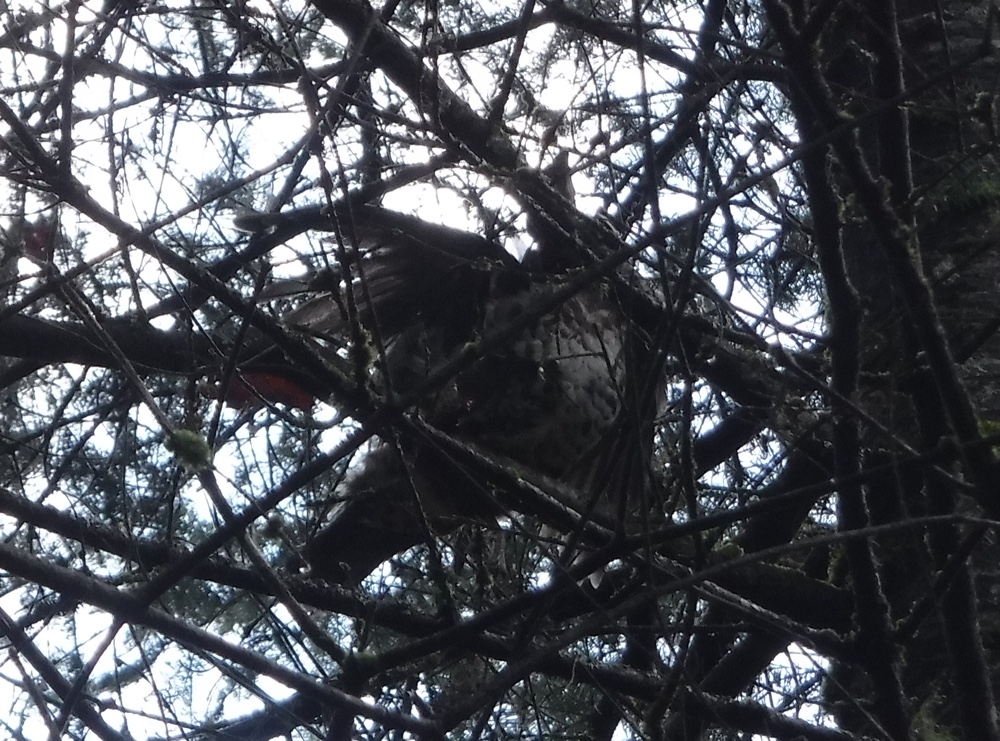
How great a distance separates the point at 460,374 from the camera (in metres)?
2.77

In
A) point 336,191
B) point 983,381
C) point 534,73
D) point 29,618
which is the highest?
point 534,73

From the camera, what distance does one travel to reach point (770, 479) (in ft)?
8.70

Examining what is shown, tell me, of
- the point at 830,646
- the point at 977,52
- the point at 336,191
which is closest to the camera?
the point at 977,52

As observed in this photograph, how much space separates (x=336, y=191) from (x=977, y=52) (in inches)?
42.5

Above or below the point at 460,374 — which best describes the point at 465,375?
above

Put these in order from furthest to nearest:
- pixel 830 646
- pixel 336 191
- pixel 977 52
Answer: pixel 336 191
pixel 830 646
pixel 977 52

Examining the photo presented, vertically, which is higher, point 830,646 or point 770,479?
point 770,479

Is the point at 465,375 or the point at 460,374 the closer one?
the point at 460,374

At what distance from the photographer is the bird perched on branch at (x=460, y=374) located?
2.63m

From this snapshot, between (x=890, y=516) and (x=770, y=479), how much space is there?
16.4 inches

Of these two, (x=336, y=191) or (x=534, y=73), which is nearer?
(x=336, y=191)

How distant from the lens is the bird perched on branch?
2.63 metres

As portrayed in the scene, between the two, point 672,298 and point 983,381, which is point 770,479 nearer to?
point 983,381

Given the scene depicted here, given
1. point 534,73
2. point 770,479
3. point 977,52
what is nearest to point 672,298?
point 977,52
